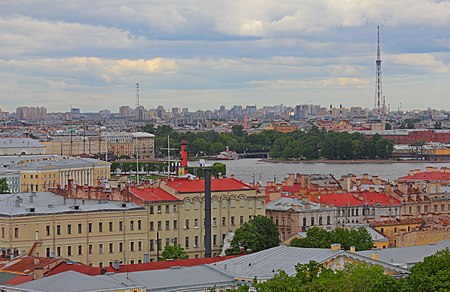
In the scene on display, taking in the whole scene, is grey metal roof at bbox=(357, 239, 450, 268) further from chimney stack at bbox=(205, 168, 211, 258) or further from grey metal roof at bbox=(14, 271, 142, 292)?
chimney stack at bbox=(205, 168, 211, 258)

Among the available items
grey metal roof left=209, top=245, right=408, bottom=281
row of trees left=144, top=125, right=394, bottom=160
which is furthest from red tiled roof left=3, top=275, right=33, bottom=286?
row of trees left=144, top=125, right=394, bottom=160

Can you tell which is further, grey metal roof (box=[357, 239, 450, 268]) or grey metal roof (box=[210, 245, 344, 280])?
grey metal roof (box=[357, 239, 450, 268])

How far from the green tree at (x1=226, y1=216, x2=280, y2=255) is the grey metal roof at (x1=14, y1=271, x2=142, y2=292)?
10.4m

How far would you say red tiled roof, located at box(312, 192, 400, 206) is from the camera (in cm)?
3509

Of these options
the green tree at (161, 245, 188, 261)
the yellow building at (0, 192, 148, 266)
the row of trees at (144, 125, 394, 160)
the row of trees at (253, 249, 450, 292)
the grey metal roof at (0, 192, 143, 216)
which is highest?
the row of trees at (253, 249, 450, 292)

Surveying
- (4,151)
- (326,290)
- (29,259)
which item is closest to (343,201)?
(29,259)

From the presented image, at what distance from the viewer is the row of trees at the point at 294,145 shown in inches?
4316

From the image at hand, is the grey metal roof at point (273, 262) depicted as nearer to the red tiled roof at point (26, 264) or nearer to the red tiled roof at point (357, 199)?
the red tiled roof at point (26, 264)

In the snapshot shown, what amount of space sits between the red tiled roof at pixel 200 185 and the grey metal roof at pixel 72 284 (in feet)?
41.7

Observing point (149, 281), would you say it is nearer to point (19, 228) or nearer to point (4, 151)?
point (19, 228)

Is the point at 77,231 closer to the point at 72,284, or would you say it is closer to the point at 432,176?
the point at 72,284

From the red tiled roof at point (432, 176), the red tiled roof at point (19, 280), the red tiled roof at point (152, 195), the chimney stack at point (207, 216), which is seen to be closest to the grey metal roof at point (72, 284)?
the red tiled roof at point (19, 280)

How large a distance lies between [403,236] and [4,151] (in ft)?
178

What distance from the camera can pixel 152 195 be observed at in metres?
31.4
